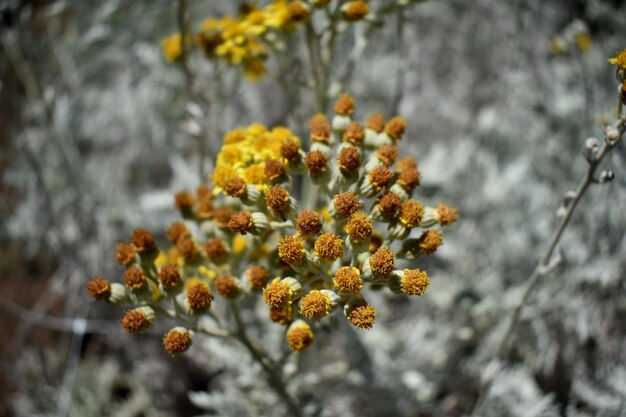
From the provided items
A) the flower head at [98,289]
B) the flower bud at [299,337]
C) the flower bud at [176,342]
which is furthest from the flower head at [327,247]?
the flower head at [98,289]

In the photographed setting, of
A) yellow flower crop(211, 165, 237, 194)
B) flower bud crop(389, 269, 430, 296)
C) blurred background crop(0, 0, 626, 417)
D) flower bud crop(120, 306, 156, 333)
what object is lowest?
blurred background crop(0, 0, 626, 417)

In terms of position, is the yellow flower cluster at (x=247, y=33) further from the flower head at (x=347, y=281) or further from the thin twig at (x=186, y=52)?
the flower head at (x=347, y=281)

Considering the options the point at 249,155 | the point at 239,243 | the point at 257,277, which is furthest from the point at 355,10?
the point at 257,277

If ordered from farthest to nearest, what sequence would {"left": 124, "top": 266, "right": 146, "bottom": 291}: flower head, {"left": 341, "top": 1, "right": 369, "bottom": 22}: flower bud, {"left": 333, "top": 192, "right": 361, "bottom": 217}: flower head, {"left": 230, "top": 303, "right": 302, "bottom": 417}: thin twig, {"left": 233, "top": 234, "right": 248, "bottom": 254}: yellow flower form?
{"left": 341, "top": 1, "right": 369, "bottom": 22}: flower bud < {"left": 233, "top": 234, "right": 248, "bottom": 254}: yellow flower < {"left": 230, "top": 303, "right": 302, "bottom": 417}: thin twig < {"left": 124, "top": 266, "right": 146, "bottom": 291}: flower head < {"left": 333, "top": 192, "right": 361, "bottom": 217}: flower head

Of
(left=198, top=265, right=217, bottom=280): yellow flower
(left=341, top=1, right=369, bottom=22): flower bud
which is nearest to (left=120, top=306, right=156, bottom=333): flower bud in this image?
(left=198, top=265, right=217, bottom=280): yellow flower

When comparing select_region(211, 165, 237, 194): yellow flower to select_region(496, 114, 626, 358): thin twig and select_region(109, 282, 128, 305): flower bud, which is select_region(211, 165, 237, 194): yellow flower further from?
select_region(496, 114, 626, 358): thin twig

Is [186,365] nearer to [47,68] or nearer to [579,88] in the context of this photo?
[47,68]
